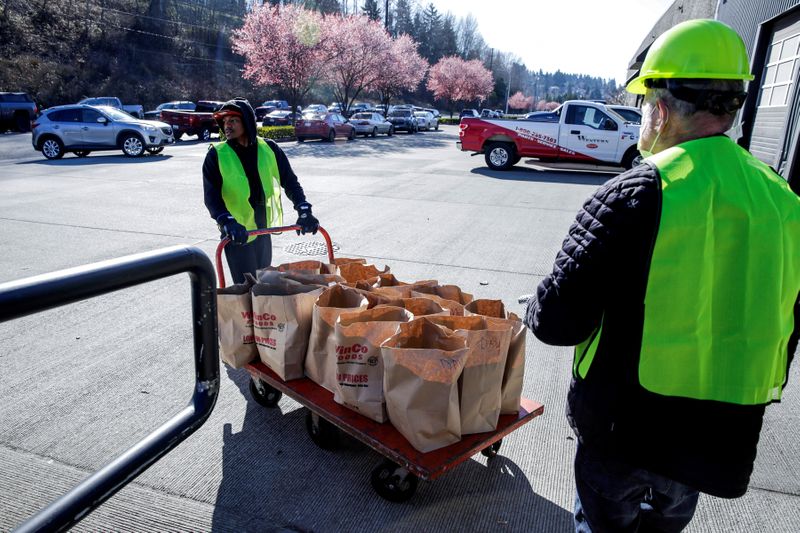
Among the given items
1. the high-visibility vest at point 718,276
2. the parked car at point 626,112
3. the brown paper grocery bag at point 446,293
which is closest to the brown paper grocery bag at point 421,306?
the brown paper grocery bag at point 446,293

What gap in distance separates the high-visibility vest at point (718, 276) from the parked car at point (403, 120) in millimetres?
34492

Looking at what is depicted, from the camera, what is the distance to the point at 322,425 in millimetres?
3061

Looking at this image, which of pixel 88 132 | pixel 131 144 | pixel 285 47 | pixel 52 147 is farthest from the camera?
pixel 285 47

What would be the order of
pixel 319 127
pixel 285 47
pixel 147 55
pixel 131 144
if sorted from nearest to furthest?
pixel 131 144 < pixel 319 127 < pixel 285 47 < pixel 147 55

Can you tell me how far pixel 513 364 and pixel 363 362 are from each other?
2.40 ft

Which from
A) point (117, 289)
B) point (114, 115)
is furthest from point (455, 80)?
point (117, 289)

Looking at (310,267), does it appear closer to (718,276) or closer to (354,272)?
(354,272)

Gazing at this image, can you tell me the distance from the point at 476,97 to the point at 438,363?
65406 millimetres

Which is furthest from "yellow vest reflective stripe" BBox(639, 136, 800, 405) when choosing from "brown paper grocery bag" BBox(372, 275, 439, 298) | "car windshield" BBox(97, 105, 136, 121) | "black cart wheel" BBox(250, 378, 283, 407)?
"car windshield" BBox(97, 105, 136, 121)

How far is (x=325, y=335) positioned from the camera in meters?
2.88

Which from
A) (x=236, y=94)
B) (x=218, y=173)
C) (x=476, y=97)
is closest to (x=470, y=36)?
(x=476, y=97)

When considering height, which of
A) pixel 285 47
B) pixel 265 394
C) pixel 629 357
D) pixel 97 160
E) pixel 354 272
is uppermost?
pixel 285 47

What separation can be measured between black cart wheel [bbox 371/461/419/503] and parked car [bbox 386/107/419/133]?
3354 cm

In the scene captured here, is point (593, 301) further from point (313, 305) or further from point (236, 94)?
point (236, 94)
